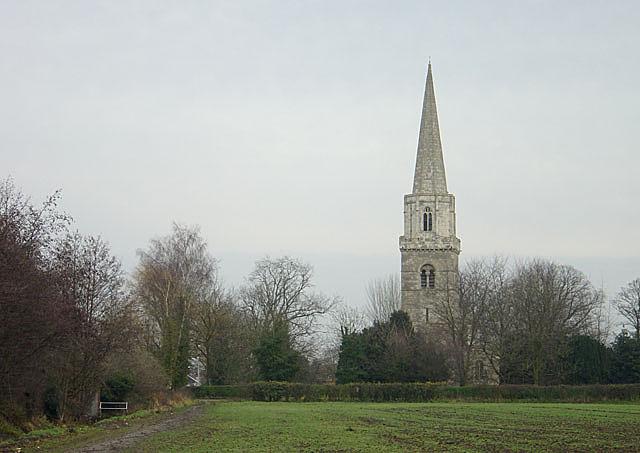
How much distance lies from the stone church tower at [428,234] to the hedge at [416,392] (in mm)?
18024

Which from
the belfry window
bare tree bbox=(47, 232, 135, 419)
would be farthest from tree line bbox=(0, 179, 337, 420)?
the belfry window

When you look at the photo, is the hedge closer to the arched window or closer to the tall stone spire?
the arched window

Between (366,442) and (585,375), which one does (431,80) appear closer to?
(585,375)

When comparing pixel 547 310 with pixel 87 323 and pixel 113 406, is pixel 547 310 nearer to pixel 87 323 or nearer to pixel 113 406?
pixel 113 406

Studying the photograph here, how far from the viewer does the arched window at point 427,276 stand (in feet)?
268

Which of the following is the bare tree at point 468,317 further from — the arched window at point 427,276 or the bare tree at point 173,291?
the bare tree at point 173,291

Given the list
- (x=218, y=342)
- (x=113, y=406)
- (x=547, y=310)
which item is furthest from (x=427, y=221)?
(x=113, y=406)

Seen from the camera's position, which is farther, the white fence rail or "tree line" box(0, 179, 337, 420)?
the white fence rail

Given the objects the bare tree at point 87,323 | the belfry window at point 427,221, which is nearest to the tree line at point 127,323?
the bare tree at point 87,323

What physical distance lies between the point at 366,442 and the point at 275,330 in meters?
52.6

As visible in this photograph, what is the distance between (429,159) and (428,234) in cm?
821

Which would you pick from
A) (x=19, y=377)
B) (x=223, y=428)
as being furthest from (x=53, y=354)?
(x=223, y=428)

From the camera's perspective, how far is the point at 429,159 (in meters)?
84.8

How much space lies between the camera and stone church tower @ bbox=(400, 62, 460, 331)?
80.9 m
